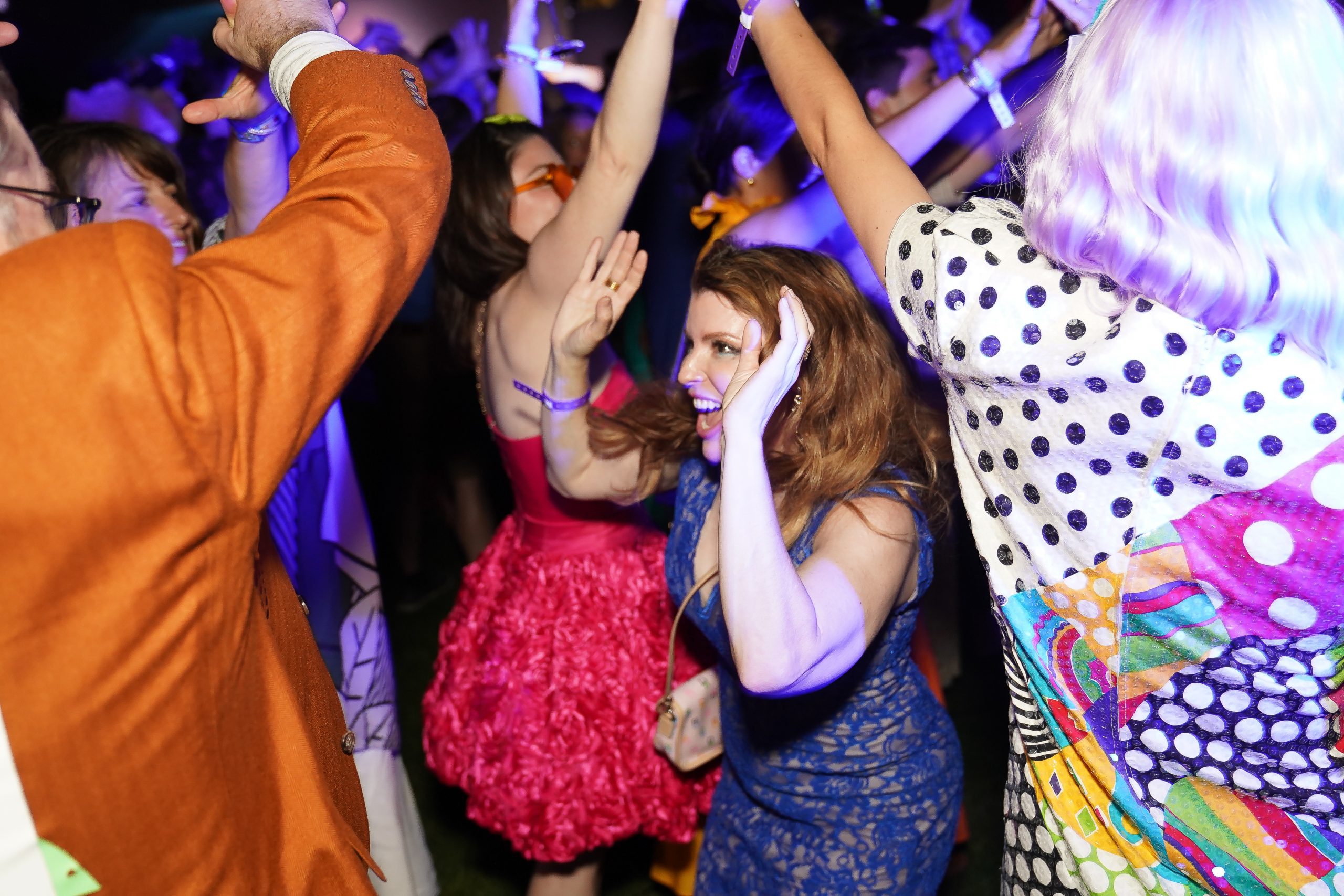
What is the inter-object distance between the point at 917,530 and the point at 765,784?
0.54 metres

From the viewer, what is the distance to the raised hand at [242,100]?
4.55ft

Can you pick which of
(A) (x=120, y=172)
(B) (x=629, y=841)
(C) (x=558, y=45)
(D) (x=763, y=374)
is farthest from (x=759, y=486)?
(C) (x=558, y=45)

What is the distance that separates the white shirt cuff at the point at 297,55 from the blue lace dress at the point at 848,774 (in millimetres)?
980

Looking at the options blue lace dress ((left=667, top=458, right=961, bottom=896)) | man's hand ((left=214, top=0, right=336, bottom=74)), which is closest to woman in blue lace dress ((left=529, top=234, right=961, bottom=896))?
blue lace dress ((left=667, top=458, right=961, bottom=896))

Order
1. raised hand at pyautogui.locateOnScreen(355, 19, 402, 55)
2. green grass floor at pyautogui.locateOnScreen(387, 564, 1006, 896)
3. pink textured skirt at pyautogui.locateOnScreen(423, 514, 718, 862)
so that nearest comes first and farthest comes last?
pink textured skirt at pyautogui.locateOnScreen(423, 514, 718, 862) < green grass floor at pyautogui.locateOnScreen(387, 564, 1006, 896) < raised hand at pyautogui.locateOnScreen(355, 19, 402, 55)

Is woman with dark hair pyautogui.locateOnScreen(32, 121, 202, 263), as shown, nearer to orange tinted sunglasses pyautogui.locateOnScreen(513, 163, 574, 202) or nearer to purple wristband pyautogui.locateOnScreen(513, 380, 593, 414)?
orange tinted sunglasses pyautogui.locateOnScreen(513, 163, 574, 202)

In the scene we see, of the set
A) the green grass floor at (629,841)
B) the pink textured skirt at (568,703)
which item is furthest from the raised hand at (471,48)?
the pink textured skirt at (568,703)

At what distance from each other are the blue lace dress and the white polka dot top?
43 cm

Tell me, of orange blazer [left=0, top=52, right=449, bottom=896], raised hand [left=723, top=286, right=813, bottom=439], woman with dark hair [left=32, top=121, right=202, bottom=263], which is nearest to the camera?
orange blazer [left=0, top=52, right=449, bottom=896]

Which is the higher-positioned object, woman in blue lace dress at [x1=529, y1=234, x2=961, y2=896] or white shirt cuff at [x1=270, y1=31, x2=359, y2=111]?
white shirt cuff at [x1=270, y1=31, x2=359, y2=111]

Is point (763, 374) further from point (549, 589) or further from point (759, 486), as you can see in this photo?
point (549, 589)

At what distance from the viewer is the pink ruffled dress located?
2.06 m

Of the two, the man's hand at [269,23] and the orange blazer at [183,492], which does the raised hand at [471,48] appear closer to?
the man's hand at [269,23]

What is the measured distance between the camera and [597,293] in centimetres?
185
